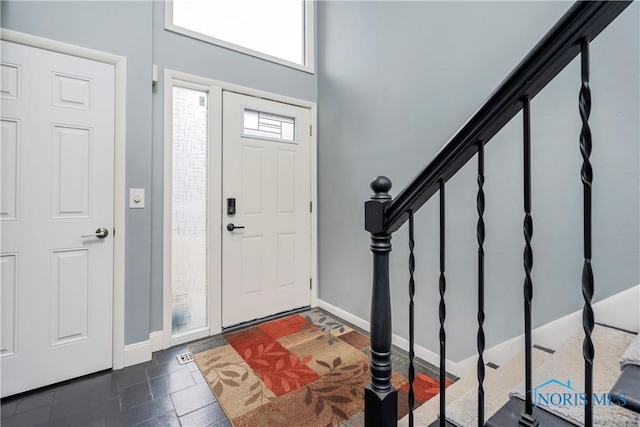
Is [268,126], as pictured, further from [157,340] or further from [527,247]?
[527,247]

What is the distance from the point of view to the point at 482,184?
2.66 feet

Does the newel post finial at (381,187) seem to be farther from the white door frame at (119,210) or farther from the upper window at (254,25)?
the upper window at (254,25)

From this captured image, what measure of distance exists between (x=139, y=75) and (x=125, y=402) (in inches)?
82.5

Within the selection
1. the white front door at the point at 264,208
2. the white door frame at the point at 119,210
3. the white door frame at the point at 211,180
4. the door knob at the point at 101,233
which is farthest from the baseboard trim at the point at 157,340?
the door knob at the point at 101,233

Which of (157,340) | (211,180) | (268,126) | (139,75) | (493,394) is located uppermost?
(139,75)

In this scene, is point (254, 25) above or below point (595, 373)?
above

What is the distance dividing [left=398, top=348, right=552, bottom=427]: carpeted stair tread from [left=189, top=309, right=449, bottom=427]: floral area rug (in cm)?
26

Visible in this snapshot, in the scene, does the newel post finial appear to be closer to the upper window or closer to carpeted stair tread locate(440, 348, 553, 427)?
carpeted stair tread locate(440, 348, 553, 427)

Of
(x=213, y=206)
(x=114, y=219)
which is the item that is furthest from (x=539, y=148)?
(x=114, y=219)

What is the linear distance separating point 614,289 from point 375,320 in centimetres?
112

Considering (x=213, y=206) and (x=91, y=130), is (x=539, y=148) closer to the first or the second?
(x=213, y=206)

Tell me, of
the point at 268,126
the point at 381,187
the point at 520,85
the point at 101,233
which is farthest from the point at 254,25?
the point at 520,85

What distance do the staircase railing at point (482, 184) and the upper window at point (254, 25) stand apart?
2.35 m

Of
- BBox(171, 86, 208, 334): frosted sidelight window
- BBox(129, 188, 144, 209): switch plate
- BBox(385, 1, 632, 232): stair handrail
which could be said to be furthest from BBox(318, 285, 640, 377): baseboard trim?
BBox(129, 188, 144, 209): switch plate
